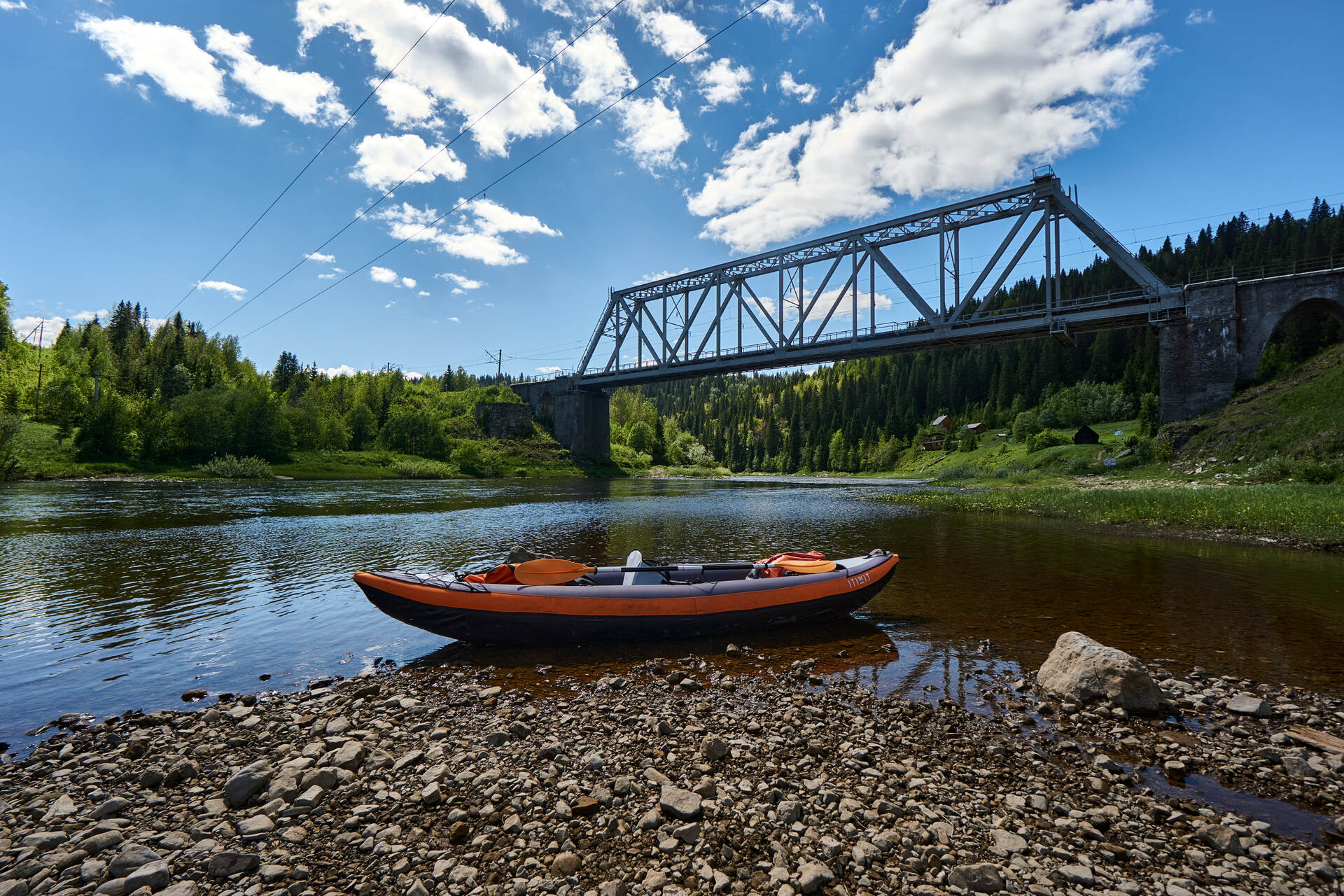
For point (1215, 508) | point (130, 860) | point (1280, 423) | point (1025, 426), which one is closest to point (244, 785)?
point (130, 860)

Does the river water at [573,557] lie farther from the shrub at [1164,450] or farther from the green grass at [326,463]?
the green grass at [326,463]

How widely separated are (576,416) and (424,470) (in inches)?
934

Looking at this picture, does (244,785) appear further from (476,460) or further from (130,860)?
(476,460)

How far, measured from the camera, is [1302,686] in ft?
23.5

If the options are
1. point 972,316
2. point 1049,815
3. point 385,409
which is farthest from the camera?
point 385,409

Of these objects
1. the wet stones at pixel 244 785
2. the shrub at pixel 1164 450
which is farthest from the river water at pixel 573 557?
the shrub at pixel 1164 450

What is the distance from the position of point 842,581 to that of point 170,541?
21563mm

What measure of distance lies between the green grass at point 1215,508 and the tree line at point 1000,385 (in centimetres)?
4411

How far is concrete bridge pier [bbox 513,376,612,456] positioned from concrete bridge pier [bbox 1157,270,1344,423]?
69.6 metres

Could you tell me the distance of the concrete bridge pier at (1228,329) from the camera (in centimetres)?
3275

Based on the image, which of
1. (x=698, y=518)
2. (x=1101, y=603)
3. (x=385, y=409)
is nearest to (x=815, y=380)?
(x=385, y=409)

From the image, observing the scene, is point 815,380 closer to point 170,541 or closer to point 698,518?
point 698,518

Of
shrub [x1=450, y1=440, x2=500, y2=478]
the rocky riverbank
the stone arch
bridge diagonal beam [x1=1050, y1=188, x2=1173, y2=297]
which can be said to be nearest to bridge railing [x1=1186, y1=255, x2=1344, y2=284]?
bridge diagonal beam [x1=1050, y1=188, x2=1173, y2=297]

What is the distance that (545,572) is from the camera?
927 cm
